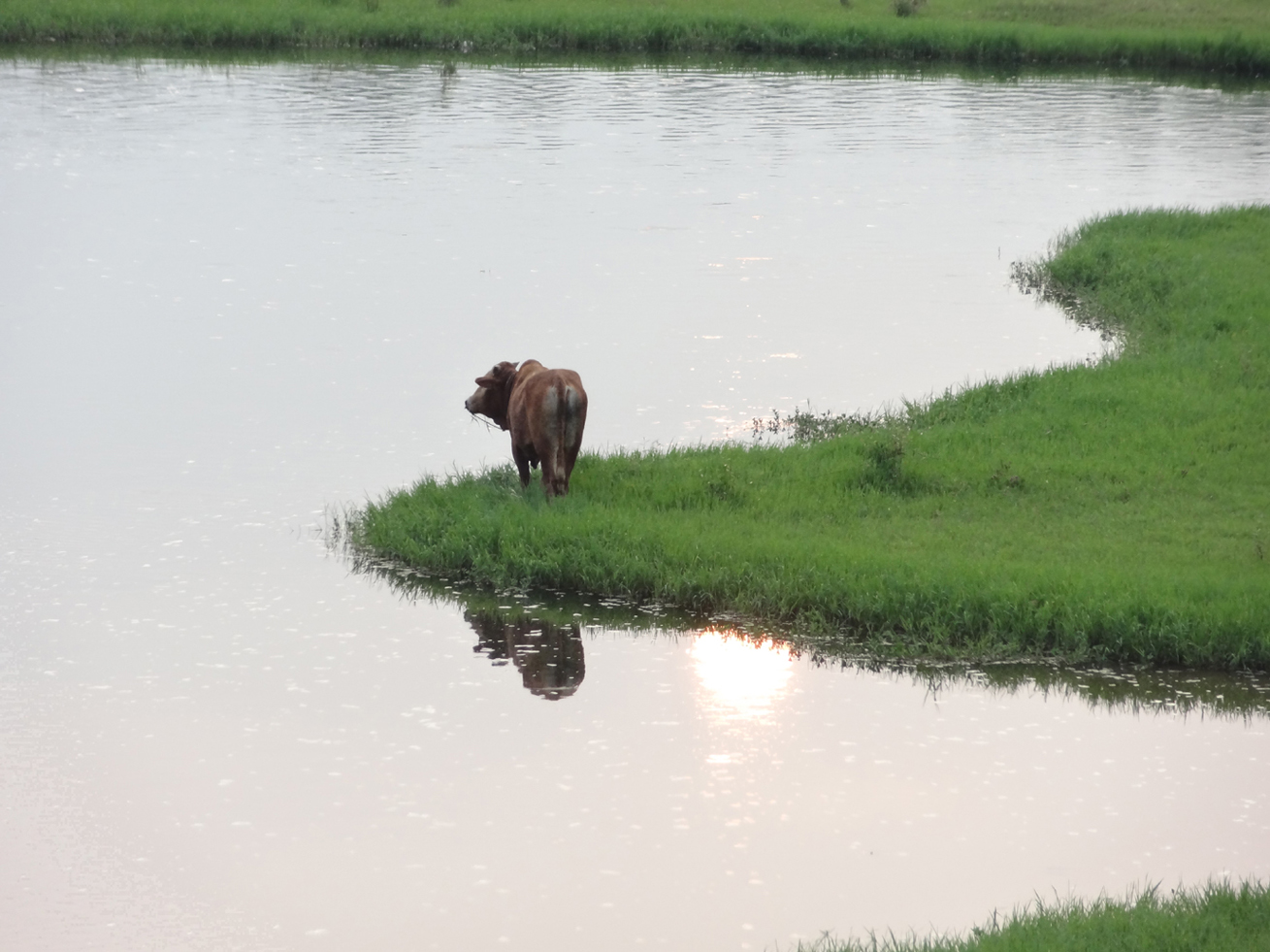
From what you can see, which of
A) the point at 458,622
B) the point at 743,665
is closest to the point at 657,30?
the point at 458,622

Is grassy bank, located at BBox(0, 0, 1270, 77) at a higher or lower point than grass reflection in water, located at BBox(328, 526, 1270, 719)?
higher

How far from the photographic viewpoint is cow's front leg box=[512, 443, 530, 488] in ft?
34.5

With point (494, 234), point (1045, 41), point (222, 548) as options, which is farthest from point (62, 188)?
point (1045, 41)

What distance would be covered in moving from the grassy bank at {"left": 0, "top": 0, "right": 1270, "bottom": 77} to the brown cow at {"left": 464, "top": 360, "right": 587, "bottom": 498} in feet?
100

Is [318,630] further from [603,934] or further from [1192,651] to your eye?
[1192,651]

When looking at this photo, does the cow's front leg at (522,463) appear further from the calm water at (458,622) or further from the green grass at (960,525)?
the calm water at (458,622)

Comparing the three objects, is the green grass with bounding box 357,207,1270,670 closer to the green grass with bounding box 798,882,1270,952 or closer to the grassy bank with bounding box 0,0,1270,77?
the green grass with bounding box 798,882,1270,952

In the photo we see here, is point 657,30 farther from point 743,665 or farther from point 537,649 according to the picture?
point 743,665

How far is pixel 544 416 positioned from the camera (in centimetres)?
1001

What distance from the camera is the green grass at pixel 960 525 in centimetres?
888

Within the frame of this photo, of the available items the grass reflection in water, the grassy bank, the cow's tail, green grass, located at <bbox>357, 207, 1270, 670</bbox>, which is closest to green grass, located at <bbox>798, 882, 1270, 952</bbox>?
the grass reflection in water

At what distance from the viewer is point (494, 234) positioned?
20.8 m

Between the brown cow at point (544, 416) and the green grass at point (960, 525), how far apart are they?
249 millimetres

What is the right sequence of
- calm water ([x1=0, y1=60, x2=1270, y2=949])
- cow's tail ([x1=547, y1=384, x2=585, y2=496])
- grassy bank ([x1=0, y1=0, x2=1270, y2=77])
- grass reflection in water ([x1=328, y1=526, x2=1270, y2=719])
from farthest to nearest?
1. grassy bank ([x1=0, y1=0, x2=1270, y2=77])
2. cow's tail ([x1=547, y1=384, x2=585, y2=496])
3. grass reflection in water ([x1=328, y1=526, x2=1270, y2=719])
4. calm water ([x1=0, y1=60, x2=1270, y2=949])
